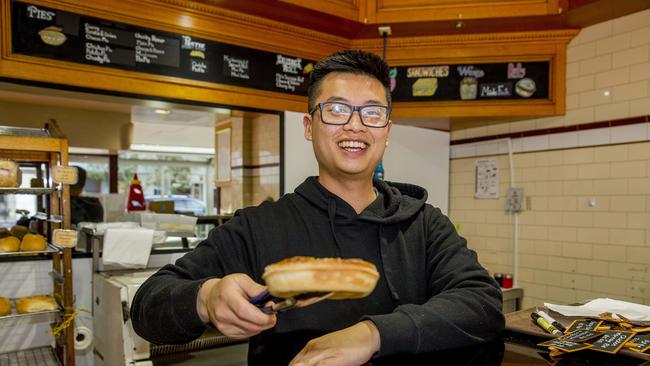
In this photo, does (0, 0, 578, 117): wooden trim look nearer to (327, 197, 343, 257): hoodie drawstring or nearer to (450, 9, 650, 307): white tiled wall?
(450, 9, 650, 307): white tiled wall

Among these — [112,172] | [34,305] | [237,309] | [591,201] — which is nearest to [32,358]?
[34,305]

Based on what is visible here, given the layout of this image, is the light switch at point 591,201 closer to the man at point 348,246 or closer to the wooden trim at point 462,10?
the wooden trim at point 462,10

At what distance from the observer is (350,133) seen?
116 cm

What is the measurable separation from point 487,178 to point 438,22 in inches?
50.2

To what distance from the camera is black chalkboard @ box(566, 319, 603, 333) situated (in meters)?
1.22

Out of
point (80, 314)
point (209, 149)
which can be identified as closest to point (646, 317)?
point (80, 314)

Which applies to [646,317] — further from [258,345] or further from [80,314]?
[80,314]

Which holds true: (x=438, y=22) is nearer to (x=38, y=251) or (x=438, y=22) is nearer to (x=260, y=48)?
(x=260, y=48)

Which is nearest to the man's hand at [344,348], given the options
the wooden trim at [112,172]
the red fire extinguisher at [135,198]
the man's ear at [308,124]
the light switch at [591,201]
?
the man's ear at [308,124]

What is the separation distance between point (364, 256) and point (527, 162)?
8.40 feet

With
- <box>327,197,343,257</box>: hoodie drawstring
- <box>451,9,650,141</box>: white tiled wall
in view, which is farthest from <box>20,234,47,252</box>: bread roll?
<box>451,9,650,141</box>: white tiled wall

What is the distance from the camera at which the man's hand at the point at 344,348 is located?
81cm

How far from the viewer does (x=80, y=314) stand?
8.41ft

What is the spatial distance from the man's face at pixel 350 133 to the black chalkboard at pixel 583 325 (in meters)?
0.70
